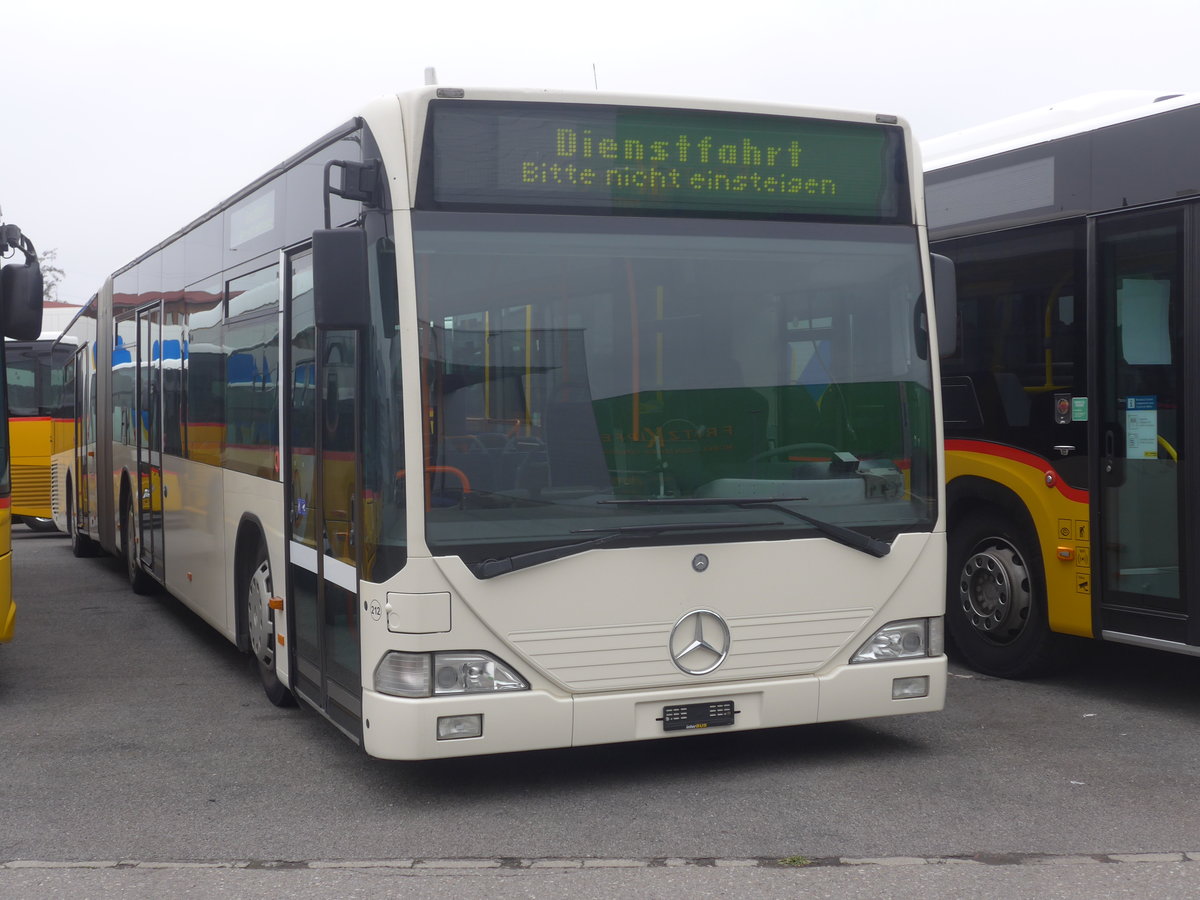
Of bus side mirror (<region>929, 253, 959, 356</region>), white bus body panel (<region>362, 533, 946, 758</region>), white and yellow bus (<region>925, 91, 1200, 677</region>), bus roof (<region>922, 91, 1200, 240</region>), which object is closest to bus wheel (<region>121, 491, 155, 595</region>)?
white and yellow bus (<region>925, 91, 1200, 677</region>)

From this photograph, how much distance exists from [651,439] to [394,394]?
105 centimetres

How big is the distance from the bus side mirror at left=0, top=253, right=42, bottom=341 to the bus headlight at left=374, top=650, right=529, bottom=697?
338cm

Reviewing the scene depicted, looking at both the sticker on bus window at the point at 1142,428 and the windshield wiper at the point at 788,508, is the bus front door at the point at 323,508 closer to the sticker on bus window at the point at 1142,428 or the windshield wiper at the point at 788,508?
the windshield wiper at the point at 788,508

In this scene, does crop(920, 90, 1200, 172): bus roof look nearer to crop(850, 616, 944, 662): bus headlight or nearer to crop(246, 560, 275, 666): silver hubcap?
crop(850, 616, 944, 662): bus headlight

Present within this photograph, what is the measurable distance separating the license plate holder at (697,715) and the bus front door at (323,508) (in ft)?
4.14

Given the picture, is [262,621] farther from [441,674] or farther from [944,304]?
[944,304]

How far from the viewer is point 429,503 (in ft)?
18.1

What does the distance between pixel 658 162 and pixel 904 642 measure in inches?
92.2

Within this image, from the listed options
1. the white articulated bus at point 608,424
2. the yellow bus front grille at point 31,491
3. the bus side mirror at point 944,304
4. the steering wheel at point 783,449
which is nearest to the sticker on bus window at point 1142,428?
the bus side mirror at point 944,304

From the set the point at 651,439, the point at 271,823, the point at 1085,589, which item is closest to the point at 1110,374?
the point at 1085,589

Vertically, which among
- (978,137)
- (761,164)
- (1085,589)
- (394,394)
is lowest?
(1085,589)

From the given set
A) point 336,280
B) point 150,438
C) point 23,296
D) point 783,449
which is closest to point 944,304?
point 783,449

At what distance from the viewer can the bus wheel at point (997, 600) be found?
321 inches

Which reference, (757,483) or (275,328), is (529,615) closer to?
(757,483)
